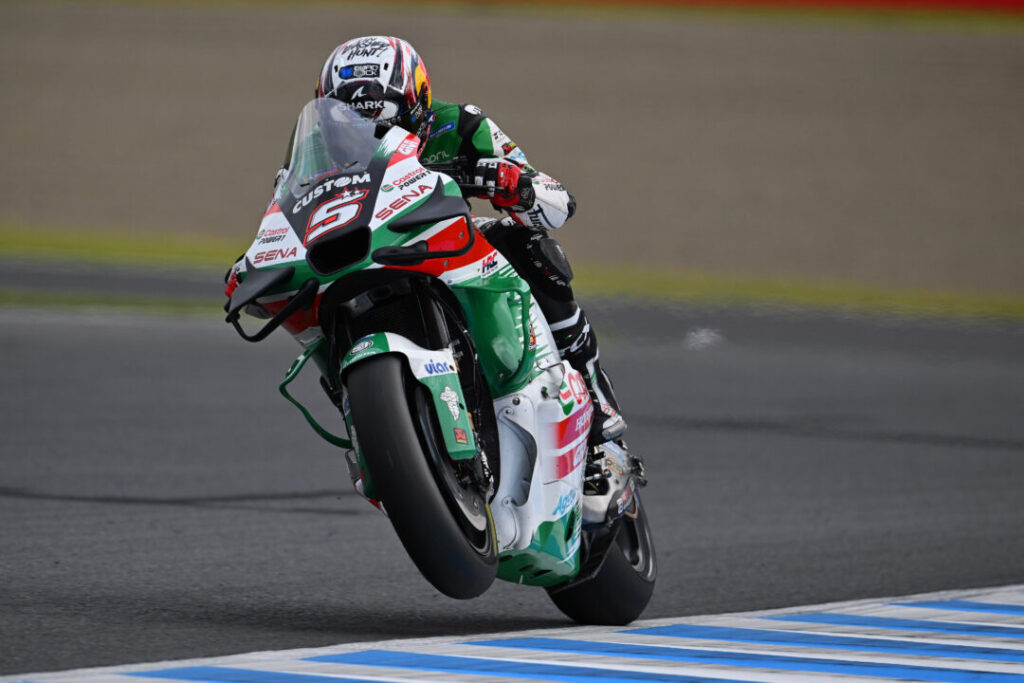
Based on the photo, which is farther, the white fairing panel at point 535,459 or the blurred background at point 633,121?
the blurred background at point 633,121

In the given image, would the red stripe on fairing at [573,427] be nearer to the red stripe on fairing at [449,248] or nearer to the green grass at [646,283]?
the red stripe on fairing at [449,248]

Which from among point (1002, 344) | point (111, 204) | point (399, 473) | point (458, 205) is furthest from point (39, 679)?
point (111, 204)

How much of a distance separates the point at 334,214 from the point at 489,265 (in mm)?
512

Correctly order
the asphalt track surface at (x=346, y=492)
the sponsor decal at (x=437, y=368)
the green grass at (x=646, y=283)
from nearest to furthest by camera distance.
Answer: the sponsor decal at (x=437, y=368) < the asphalt track surface at (x=346, y=492) < the green grass at (x=646, y=283)

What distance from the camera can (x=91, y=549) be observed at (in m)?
6.39

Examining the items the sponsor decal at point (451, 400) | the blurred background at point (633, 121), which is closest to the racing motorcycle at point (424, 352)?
the sponsor decal at point (451, 400)

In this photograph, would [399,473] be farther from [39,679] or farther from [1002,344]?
[1002,344]

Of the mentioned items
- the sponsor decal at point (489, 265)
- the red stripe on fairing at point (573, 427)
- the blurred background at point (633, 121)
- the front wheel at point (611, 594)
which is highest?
the sponsor decal at point (489, 265)

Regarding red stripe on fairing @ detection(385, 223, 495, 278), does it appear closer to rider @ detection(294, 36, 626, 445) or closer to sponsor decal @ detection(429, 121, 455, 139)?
rider @ detection(294, 36, 626, 445)

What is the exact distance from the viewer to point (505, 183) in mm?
5270

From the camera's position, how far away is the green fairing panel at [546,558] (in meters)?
5.09

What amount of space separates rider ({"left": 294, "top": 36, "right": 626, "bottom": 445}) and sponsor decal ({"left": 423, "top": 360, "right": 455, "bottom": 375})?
769 mm

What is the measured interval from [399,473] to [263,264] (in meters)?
0.68

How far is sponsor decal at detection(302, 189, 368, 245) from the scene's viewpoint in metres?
4.67
